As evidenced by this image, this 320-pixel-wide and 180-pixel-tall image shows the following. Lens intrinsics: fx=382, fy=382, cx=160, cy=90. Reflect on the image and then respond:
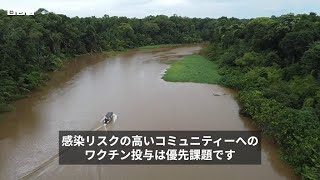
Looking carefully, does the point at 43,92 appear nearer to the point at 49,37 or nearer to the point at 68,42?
the point at 49,37

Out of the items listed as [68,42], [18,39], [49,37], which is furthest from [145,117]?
[68,42]

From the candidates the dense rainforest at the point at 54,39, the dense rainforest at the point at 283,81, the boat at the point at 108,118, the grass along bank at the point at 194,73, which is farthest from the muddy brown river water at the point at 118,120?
Answer: the dense rainforest at the point at 54,39

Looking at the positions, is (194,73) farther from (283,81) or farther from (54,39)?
(54,39)

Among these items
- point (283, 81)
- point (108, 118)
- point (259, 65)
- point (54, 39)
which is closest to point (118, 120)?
point (108, 118)

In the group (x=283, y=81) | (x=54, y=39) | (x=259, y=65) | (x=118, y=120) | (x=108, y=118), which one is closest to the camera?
(x=108, y=118)

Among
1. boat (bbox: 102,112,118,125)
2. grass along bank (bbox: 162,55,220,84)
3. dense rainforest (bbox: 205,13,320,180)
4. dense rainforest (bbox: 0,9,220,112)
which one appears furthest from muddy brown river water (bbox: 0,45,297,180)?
dense rainforest (bbox: 0,9,220,112)

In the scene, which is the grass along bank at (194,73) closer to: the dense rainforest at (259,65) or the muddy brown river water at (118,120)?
the dense rainforest at (259,65)
